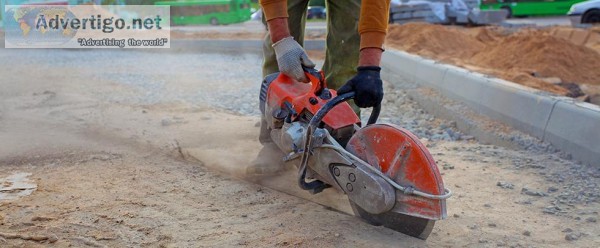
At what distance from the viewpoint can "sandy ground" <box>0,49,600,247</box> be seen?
8.20ft

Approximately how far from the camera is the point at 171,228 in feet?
8.43

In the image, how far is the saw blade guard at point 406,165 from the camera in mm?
2273

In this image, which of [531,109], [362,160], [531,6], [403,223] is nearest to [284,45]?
[362,160]

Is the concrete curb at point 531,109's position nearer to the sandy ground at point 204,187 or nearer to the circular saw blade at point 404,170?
the sandy ground at point 204,187

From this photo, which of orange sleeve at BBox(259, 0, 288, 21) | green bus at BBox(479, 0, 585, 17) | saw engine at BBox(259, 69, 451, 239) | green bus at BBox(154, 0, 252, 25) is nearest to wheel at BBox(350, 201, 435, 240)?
saw engine at BBox(259, 69, 451, 239)

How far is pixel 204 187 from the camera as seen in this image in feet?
10.4

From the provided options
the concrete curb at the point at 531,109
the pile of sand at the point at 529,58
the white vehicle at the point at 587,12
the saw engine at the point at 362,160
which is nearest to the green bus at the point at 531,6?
the white vehicle at the point at 587,12

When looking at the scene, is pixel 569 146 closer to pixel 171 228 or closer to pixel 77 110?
pixel 171 228

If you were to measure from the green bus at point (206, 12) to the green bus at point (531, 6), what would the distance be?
11063mm

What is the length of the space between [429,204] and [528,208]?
36.9 inches

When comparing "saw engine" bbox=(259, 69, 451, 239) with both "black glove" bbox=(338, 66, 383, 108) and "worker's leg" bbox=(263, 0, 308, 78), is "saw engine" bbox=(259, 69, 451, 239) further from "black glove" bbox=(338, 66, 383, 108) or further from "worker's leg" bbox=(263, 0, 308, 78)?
"worker's leg" bbox=(263, 0, 308, 78)

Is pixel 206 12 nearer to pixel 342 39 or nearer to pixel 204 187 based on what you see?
pixel 342 39

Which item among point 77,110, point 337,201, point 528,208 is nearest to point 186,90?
point 77,110

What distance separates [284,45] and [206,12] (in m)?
21.8
